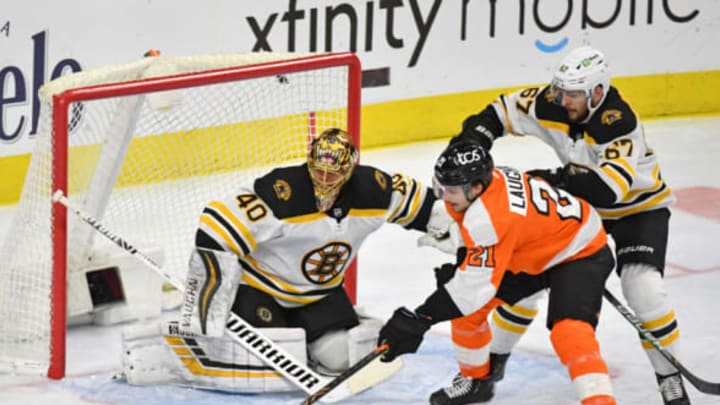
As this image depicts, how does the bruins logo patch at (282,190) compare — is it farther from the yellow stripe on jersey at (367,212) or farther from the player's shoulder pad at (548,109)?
the player's shoulder pad at (548,109)

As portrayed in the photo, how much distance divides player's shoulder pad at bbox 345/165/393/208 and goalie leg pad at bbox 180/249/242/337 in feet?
1.22

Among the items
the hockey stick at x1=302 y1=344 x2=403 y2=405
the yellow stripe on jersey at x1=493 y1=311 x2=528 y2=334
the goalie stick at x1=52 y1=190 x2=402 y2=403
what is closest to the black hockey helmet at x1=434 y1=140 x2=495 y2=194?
the hockey stick at x1=302 y1=344 x2=403 y2=405

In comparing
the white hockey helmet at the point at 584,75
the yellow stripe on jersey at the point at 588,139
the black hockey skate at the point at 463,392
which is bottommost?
the black hockey skate at the point at 463,392

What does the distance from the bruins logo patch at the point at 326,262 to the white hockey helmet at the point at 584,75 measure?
0.74m

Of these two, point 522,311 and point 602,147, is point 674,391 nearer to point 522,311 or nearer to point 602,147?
point 522,311

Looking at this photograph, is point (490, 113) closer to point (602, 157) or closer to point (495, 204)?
point (602, 157)

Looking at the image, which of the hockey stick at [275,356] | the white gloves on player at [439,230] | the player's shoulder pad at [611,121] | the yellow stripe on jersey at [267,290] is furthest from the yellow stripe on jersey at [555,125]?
the hockey stick at [275,356]

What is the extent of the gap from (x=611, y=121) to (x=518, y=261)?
21.3 inches

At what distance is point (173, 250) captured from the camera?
5.24 meters

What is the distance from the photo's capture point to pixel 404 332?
13.0 feet

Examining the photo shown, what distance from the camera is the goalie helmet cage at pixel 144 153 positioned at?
179 inches

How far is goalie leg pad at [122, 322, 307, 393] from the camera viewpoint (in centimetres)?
443

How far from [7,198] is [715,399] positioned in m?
2.83

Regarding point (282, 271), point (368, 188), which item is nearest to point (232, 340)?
point (282, 271)
